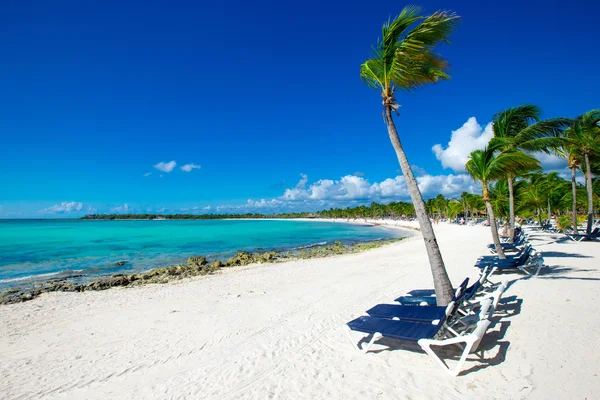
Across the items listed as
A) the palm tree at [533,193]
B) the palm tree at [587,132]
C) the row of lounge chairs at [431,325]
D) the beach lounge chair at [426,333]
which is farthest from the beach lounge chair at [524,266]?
the palm tree at [533,193]

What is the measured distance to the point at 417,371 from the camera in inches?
157

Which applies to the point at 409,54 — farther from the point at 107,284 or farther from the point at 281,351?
the point at 107,284

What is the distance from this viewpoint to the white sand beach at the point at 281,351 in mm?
3725

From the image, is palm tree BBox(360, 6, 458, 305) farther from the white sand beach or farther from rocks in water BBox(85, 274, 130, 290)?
rocks in water BBox(85, 274, 130, 290)

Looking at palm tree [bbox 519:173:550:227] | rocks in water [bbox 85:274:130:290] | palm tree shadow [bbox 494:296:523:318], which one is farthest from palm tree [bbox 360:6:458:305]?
palm tree [bbox 519:173:550:227]

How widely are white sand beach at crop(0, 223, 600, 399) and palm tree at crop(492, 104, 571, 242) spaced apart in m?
6.14

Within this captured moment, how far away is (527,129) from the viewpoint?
13.9 m

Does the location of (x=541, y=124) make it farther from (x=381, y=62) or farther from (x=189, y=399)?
(x=189, y=399)

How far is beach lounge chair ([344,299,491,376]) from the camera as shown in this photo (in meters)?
3.80

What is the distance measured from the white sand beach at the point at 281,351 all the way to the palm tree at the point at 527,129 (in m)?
6.14

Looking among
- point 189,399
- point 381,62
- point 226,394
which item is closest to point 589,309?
point 381,62

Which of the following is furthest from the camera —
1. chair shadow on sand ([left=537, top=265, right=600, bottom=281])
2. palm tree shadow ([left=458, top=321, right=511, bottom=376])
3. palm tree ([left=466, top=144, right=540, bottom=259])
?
palm tree ([left=466, top=144, right=540, bottom=259])

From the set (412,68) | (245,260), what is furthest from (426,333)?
(245,260)

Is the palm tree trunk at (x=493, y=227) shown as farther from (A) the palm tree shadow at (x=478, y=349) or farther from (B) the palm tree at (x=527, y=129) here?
(A) the palm tree shadow at (x=478, y=349)
